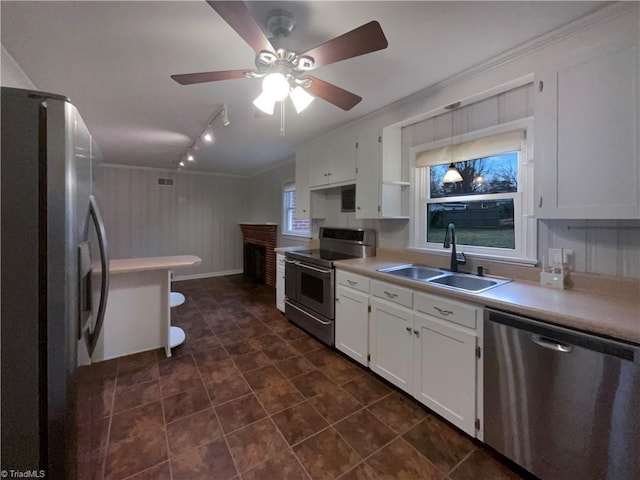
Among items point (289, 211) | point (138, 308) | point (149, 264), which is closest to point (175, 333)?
point (138, 308)

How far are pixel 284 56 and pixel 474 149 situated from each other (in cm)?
169

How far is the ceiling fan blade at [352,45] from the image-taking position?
1.17 metres

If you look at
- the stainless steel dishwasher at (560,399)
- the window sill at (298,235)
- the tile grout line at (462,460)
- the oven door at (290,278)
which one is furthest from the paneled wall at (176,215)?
the stainless steel dishwasher at (560,399)

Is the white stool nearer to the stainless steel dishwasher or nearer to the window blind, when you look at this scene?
the stainless steel dishwasher

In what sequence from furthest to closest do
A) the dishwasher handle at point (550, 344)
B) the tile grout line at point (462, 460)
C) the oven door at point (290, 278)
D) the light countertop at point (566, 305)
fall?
the oven door at point (290, 278) → the tile grout line at point (462, 460) → the dishwasher handle at point (550, 344) → the light countertop at point (566, 305)

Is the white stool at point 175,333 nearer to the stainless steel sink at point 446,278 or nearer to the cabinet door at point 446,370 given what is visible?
the stainless steel sink at point 446,278

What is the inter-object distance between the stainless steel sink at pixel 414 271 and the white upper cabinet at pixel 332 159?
1.19 m

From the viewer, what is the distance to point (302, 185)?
3.97 m

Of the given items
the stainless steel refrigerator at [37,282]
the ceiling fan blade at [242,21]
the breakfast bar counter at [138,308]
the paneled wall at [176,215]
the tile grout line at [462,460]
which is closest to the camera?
the stainless steel refrigerator at [37,282]

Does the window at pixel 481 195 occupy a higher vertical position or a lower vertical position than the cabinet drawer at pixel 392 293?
higher

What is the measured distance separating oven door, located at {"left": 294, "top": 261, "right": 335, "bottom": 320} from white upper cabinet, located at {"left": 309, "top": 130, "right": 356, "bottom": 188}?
3.63 feet

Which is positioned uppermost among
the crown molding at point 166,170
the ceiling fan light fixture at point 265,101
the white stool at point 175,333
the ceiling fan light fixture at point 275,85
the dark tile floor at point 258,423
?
the crown molding at point 166,170

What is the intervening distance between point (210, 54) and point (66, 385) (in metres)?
1.99

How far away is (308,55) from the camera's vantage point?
1.39 meters
